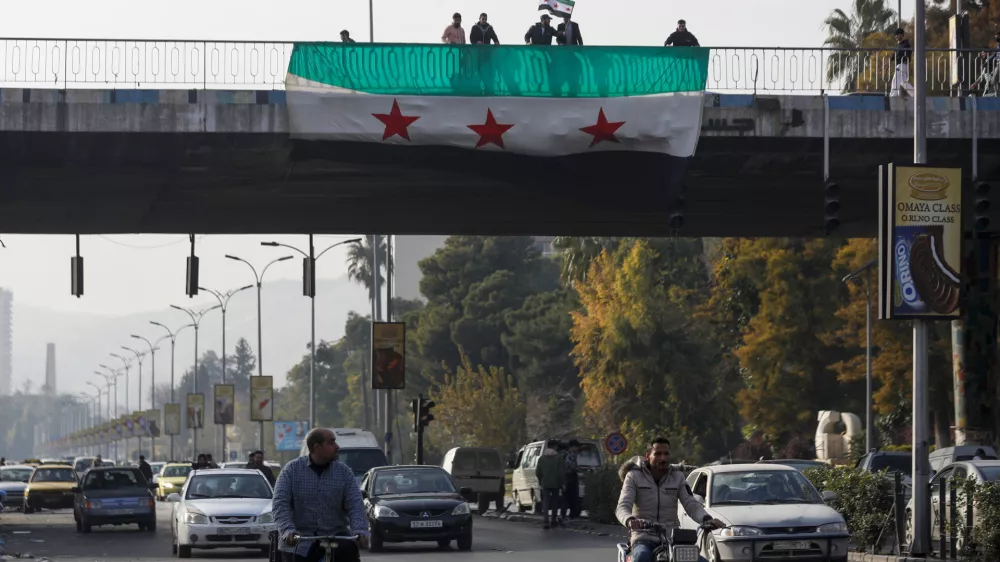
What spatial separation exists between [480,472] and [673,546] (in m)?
34.6

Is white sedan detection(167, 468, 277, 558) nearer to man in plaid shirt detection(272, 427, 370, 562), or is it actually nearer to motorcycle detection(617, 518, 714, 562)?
motorcycle detection(617, 518, 714, 562)

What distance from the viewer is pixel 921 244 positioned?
24703 millimetres

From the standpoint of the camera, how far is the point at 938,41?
195ft

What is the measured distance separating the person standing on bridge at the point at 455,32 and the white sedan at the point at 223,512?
392 inches

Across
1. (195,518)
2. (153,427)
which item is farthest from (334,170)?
(153,427)

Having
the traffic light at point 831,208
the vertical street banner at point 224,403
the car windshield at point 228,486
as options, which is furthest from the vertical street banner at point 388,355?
the vertical street banner at point 224,403

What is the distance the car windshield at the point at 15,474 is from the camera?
197 ft

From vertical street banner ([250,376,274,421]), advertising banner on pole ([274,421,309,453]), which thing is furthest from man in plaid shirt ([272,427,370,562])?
advertising banner on pole ([274,421,309,453])

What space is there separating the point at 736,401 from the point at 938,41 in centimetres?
1659

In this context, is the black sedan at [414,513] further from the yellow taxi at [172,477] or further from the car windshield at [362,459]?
the yellow taxi at [172,477]

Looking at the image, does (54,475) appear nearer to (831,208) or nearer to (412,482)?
(412,482)

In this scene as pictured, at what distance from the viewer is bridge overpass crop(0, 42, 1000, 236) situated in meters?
31.7

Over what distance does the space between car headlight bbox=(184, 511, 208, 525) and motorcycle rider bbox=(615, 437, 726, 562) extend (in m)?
14.8

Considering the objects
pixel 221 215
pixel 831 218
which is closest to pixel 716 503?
pixel 831 218
